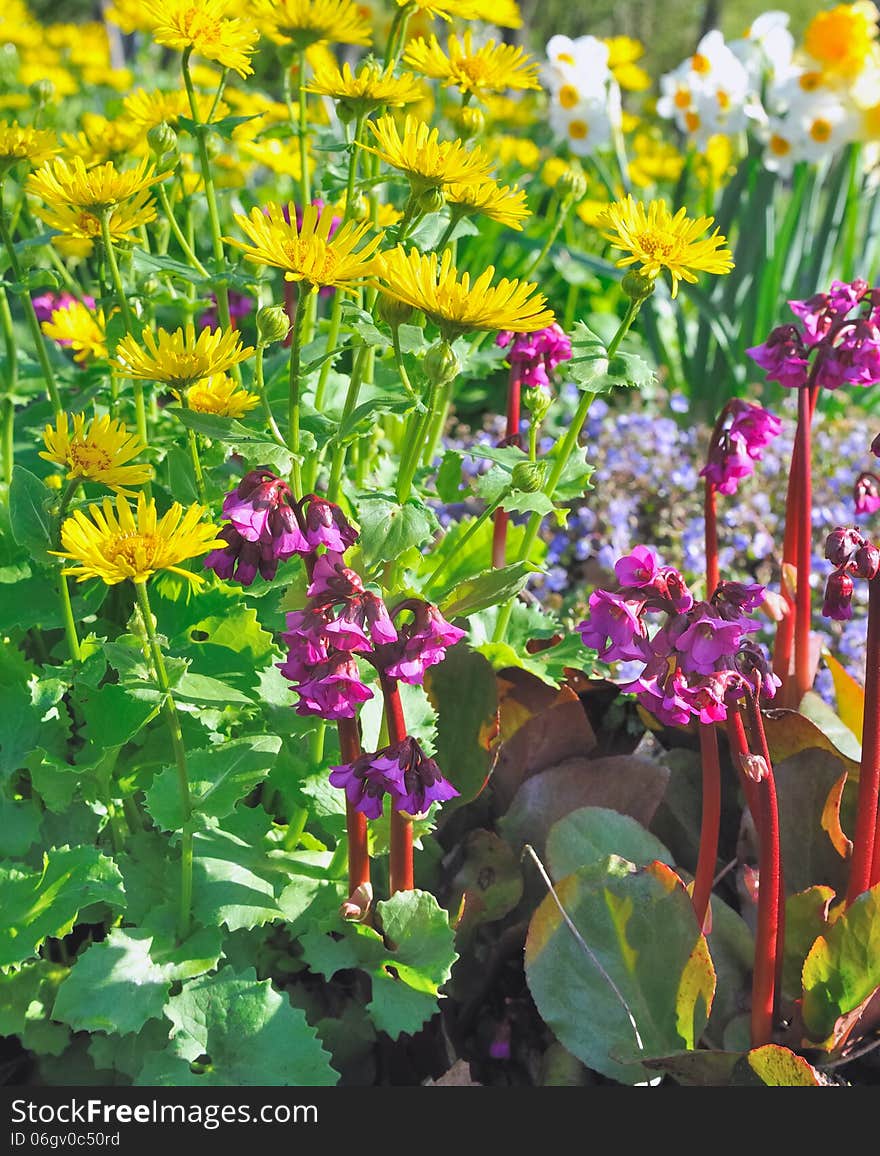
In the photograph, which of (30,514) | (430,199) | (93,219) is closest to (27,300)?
(93,219)

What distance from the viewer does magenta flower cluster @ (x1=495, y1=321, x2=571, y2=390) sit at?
163cm

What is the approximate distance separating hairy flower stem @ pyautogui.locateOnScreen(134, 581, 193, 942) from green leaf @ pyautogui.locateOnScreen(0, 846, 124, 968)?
0.07m

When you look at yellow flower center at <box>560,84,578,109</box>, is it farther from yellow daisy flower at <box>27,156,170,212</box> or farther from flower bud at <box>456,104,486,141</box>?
yellow daisy flower at <box>27,156,170,212</box>

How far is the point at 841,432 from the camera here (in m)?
2.97

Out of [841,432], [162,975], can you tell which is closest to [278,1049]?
[162,975]

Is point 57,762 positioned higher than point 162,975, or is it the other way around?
point 57,762

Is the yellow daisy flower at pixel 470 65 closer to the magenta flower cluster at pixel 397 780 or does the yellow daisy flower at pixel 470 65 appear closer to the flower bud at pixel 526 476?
the flower bud at pixel 526 476

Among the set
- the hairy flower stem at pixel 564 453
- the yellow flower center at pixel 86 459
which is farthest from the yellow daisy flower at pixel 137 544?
the hairy flower stem at pixel 564 453

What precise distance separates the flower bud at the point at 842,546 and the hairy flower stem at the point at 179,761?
65 centimetres

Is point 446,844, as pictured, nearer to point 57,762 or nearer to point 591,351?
point 57,762

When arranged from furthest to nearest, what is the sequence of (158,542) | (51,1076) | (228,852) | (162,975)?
1. (51,1076)
2. (228,852)
3. (162,975)
4. (158,542)

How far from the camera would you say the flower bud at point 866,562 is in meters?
1.14

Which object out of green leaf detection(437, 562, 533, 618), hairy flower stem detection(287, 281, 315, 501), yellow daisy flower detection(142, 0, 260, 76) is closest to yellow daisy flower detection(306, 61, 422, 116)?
yellow daisy flower detection(142, 0, 260, 76)

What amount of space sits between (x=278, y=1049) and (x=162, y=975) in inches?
5.8
